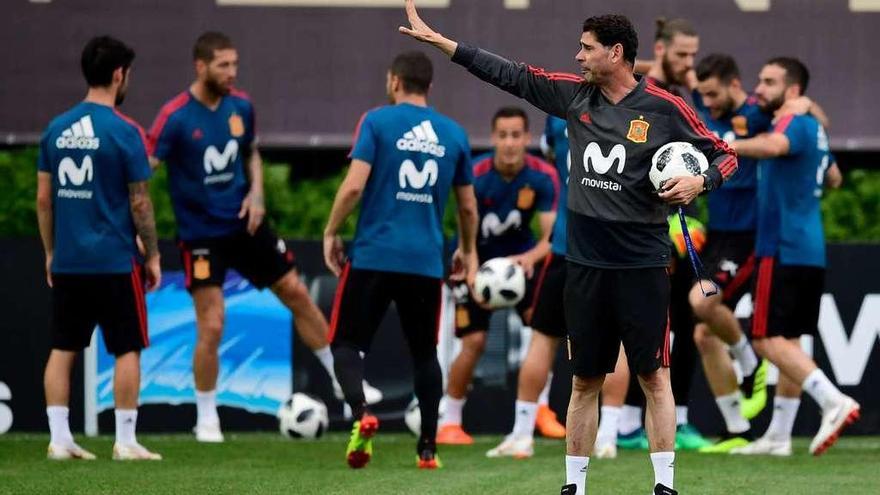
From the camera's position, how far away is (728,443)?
10773 millimetres

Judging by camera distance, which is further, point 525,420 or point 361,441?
point 525,420

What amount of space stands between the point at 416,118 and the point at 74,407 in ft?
12.5

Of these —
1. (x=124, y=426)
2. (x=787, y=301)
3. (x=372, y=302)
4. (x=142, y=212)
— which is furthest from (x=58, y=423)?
(x=787, y=301)

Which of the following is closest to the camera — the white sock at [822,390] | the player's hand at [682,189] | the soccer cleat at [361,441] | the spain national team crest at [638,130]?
the player's hand at [682,189]

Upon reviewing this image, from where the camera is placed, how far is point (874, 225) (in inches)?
488

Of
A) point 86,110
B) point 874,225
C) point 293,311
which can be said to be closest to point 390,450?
point 293,311

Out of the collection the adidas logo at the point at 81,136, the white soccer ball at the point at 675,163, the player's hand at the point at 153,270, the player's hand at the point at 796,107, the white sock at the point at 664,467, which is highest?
the player's hand at the point at 796,107

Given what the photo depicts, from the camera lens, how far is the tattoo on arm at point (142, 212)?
372 inches

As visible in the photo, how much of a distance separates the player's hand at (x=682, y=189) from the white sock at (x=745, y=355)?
163 inches

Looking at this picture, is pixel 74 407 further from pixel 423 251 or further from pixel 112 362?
pixel 423 251

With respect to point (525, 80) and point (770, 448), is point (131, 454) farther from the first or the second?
point (770, 448)

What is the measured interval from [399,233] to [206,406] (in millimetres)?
2434

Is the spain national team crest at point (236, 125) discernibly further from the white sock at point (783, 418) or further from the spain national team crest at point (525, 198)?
the white sock at point (783, 418)

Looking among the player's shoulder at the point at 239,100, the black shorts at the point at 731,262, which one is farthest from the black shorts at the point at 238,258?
the black shorts at the point at 731,262
